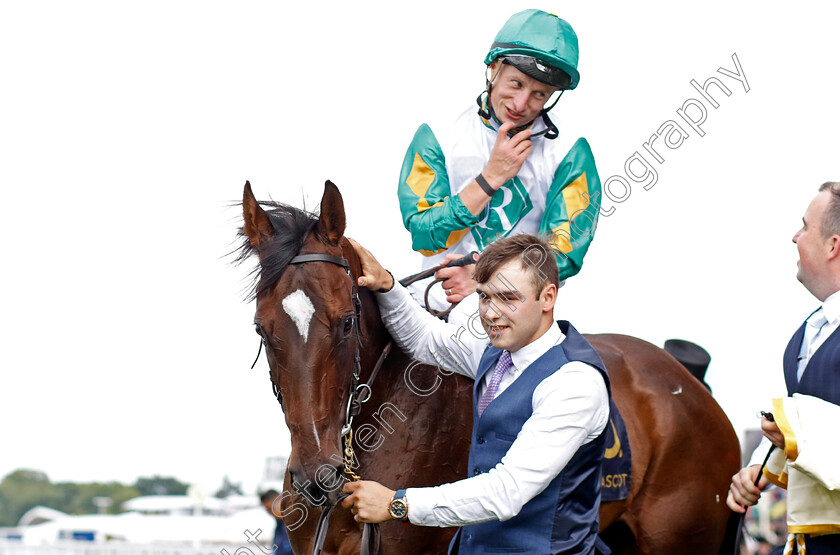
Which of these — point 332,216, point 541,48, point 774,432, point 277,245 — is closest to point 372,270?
point 332,216

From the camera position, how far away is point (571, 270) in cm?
394

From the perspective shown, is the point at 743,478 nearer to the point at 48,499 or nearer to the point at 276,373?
the point at 276,373

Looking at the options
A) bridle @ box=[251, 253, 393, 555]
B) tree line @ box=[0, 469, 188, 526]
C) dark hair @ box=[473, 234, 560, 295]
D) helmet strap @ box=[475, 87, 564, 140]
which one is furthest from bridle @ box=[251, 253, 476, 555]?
tree line @ box=[0, 469, 188, 526]

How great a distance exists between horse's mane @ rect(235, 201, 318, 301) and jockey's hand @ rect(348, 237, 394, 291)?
24 cm

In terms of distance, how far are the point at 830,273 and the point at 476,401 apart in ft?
4.36

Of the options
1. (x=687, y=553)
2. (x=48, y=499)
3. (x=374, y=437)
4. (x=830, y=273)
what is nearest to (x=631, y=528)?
(x=687, y=553)

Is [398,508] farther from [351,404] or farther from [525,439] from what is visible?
[351,404]

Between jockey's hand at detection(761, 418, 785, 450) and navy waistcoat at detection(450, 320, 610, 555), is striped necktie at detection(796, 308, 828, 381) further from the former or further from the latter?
navy waistcoat at detection(450, 320, 610, 555)

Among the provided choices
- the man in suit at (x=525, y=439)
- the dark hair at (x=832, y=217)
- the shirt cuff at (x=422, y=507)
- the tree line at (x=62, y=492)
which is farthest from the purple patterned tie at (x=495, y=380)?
the tree line at (x=62, y=492)

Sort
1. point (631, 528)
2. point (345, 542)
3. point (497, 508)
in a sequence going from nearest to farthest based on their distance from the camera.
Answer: point (497, 508)
point (345, 542)
point (631, 528)

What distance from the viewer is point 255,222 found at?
339cm

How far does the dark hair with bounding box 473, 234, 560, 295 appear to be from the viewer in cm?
290

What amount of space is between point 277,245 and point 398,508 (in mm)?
1117

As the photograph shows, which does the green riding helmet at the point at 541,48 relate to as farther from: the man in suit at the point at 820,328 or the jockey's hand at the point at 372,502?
the jockey's hand at the point at 372,502
